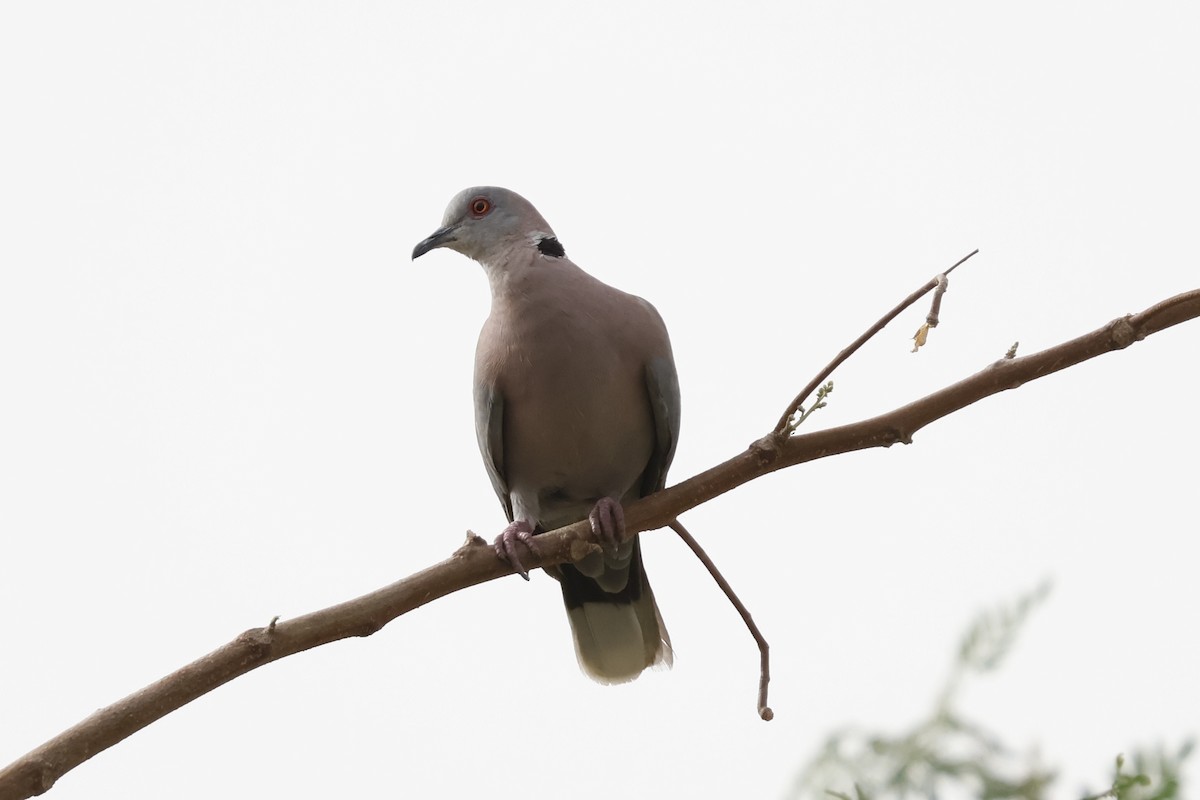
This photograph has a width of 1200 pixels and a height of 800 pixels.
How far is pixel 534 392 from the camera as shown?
3812 mm

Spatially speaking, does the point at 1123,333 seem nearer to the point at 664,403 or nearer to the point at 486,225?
the point at 664,403

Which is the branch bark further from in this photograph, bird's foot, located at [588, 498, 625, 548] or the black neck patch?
the black neck patch

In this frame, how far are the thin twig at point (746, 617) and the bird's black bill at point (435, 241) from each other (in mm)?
1659

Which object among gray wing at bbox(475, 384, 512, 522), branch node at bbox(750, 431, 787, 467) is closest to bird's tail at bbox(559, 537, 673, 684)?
gray wing at bbox(475, 384, 512, 522)

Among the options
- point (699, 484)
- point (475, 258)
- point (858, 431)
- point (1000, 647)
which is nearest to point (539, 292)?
point (475, 258)

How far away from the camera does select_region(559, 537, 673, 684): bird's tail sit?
4227 millimetres

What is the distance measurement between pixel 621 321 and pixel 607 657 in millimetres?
1133

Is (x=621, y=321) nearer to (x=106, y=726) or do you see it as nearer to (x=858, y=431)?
(x=858, y=431)

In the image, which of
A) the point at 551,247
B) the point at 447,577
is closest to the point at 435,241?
the point at 551,247

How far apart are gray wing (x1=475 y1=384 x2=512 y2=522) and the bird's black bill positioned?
0.72m

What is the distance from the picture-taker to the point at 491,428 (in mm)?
3908

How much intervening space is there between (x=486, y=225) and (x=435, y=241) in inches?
7.9

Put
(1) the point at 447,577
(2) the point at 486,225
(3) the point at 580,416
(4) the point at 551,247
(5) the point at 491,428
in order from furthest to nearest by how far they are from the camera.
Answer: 1. (2) the point at 486,225
2. (4) the point at 551,247
3. (5) the point at 491,428
4. (3) the point at 580,416
5. (1) the point at 447,577

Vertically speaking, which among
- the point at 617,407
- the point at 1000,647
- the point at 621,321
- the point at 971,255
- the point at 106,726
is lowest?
the point at 1000,647
